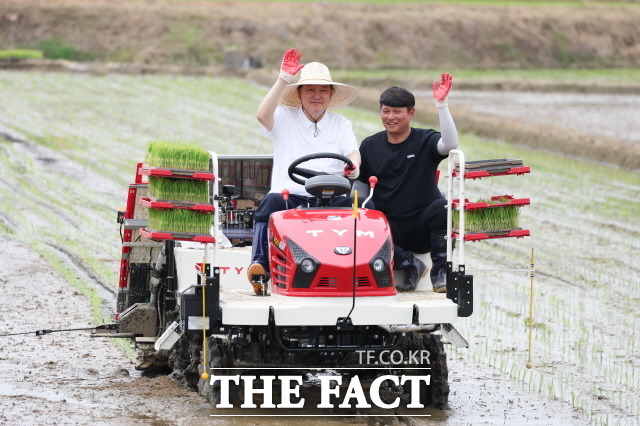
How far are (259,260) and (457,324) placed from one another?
11.7 ft

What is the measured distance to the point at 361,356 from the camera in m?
8.57

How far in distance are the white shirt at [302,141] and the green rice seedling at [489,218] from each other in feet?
3.80

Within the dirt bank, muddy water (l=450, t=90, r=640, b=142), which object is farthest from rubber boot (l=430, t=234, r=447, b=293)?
the dirt bank

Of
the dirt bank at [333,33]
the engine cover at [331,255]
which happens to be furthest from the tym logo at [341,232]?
the dirt bank at [333,33]

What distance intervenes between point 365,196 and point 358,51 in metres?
41.0

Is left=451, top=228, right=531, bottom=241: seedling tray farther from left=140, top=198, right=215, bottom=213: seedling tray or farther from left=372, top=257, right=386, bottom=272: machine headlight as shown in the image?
left=140, top=198, right=215, bottom=213: seedling tray

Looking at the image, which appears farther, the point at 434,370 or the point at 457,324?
the point at 457,324

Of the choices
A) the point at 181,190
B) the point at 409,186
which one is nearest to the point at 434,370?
the point at 409,186

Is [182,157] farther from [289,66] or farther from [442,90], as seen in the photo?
[442,90]

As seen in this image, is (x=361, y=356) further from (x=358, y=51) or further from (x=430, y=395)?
(x=358, y=51)

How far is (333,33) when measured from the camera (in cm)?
5062

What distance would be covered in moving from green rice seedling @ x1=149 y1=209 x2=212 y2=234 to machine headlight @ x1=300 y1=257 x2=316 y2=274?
2.14 feet

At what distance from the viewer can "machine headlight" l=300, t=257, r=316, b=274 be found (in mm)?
8250

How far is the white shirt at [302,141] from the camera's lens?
933 cm
